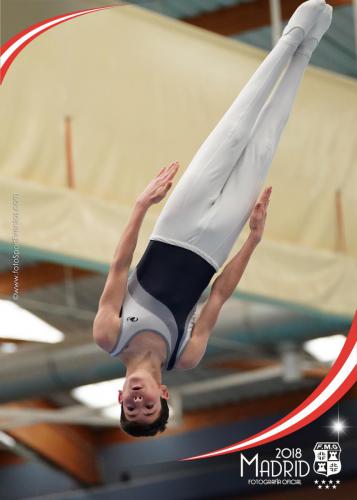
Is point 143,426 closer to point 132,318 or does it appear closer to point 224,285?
point 132,318

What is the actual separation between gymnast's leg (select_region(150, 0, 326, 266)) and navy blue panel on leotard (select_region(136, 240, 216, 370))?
5cm

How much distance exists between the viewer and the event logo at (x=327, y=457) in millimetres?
10828

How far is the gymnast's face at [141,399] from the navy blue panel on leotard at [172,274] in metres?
0.27

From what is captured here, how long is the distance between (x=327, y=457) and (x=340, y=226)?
2.57m

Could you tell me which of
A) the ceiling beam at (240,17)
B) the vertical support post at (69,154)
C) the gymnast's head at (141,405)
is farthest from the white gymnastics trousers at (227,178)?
the ceiling beam at (240,17)

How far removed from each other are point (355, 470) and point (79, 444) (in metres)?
3.95

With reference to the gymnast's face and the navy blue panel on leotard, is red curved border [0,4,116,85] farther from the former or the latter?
the gymnast's face

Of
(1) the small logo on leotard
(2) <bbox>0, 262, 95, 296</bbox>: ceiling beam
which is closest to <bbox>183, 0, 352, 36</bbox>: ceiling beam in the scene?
(2) <bbox>0, 262, 95, 296</bbox>: ceiling beam

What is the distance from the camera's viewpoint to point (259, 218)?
5.94 m

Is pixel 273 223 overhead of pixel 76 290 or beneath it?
beneath

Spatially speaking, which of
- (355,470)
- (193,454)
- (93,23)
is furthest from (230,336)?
(193,454)

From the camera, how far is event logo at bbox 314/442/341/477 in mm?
10828

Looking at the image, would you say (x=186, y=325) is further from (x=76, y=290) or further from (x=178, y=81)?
(x=76, y=290)

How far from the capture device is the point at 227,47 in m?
8.96
